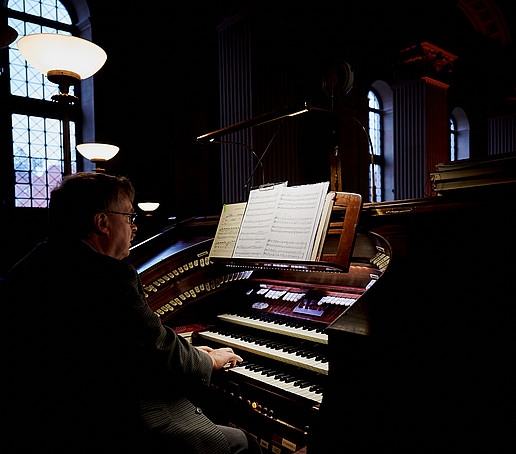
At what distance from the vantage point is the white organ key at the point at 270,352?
1916mm

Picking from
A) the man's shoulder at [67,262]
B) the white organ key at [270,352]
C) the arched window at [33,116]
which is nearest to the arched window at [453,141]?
the arched window at [33,116]

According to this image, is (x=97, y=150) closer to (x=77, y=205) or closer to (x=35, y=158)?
(x=35, y=158)

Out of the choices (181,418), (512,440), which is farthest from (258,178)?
(512,440)

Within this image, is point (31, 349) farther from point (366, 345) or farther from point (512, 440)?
point (512, 440)

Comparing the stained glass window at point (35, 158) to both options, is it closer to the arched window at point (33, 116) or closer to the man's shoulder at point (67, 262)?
the arched window at point (33, 116)

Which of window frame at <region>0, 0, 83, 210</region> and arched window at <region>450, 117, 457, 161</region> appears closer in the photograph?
window frame at <region>0, 0, 83, 210</region>

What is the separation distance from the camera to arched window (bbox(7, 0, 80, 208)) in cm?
717

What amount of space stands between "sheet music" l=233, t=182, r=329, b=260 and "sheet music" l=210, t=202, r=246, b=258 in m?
0.08

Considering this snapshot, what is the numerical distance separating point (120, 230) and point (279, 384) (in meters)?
1.04

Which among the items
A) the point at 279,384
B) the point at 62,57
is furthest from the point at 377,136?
the point at 279,384

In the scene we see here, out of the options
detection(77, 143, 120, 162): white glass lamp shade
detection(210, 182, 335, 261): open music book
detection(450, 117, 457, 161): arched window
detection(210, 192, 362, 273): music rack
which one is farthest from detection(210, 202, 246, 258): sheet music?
detection(450, 117, 457, 161): arched window

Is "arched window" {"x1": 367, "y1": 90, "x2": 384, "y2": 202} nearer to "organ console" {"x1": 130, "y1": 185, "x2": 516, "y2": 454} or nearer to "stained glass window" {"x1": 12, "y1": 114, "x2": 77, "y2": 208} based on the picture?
"stained glass window" {"x1": 12, "y1": 114, "x2": 77, "y2": 208}

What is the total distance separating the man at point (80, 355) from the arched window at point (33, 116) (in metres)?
6.69

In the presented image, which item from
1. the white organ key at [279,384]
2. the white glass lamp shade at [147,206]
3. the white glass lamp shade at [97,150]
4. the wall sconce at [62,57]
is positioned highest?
the wall sconce at [62,57]
